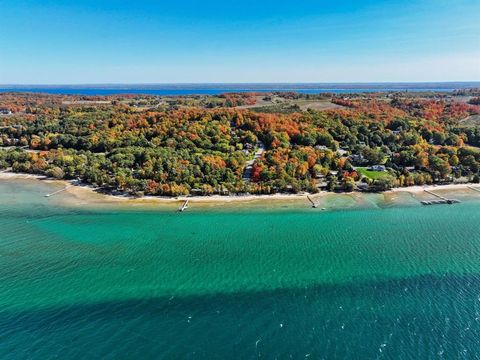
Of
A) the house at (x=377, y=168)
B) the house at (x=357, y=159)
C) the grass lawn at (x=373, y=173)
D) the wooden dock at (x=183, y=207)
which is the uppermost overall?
the house at (x=357, y=159)

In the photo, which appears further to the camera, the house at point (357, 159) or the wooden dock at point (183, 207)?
the house at point (357, 159)

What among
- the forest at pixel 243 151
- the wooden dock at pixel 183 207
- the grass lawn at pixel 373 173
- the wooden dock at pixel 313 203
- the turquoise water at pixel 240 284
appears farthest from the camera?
the grass lawn at pixel 373 173

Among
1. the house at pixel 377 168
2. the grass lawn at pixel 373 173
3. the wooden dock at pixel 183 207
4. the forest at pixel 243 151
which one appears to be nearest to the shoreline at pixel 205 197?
the forest at pixel 243 151

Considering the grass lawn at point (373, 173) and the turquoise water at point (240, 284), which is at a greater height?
the grass lawn at point (373, 173)

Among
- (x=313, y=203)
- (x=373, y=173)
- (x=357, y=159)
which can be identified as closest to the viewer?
(x=313, y=203)

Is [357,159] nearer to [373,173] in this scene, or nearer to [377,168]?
[377,168]

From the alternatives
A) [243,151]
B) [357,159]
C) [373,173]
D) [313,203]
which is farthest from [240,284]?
[357,159]

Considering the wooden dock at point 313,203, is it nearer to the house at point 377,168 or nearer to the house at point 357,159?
the house at point 377,168
